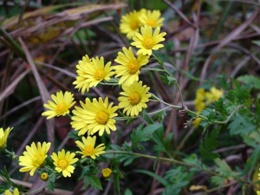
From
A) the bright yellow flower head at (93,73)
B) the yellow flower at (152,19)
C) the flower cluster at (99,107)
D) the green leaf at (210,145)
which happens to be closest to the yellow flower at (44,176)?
the flower cluster at (99,107)

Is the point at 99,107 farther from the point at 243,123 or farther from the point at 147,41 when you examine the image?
the point at 243,123

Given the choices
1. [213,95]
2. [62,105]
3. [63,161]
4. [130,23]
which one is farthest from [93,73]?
[213,95]

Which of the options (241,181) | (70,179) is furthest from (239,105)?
(70,179)

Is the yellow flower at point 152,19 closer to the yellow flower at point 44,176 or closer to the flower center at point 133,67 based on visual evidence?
the flower center at point 133,67

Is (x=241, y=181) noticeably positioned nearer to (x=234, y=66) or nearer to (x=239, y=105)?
(x=239, y=105)

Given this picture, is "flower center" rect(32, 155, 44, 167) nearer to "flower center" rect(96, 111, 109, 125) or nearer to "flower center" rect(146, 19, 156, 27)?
"flower center" rect(96, 111, 109, 125)

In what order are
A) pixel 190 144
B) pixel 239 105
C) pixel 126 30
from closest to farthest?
pixel 239 105
pixel 126 30
pixel 190 144
